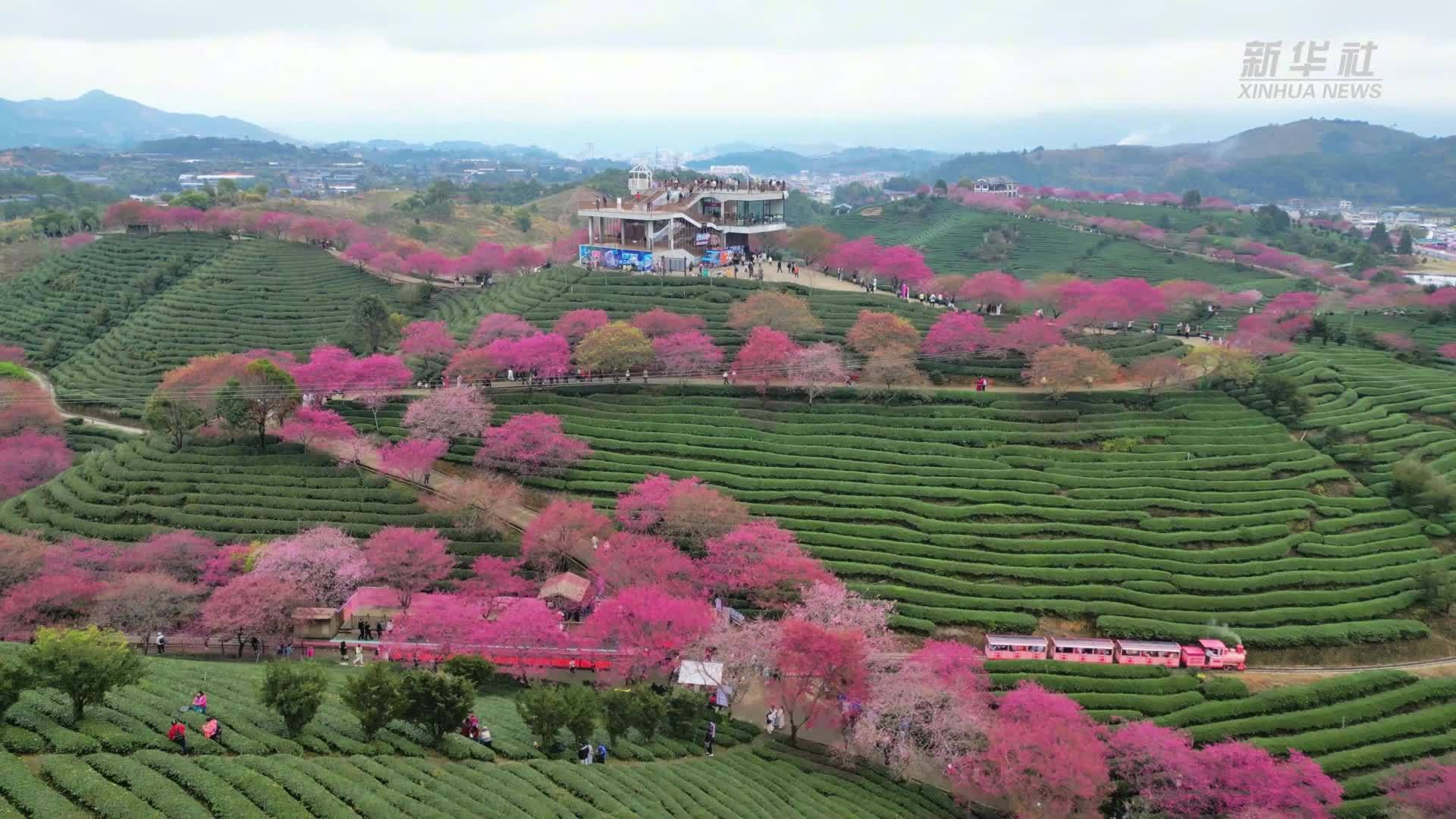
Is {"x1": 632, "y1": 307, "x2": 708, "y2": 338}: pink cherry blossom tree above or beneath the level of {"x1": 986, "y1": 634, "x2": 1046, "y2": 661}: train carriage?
above

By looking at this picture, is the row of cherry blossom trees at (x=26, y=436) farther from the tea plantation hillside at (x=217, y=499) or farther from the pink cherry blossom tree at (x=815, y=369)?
the pink cherry blossom tree at (x=815, y=369)

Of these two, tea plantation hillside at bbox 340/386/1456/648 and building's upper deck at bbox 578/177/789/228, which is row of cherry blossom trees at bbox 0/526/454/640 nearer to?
tea plantation hillside at bbox 340/386/1456/648

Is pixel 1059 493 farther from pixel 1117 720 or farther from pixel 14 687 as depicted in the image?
pixel 14 687

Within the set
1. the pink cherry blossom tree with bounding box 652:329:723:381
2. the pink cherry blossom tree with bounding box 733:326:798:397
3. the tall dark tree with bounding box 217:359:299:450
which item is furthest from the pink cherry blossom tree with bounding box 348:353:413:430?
the pink cherry blossom tree with bounding box 733:326:798:397

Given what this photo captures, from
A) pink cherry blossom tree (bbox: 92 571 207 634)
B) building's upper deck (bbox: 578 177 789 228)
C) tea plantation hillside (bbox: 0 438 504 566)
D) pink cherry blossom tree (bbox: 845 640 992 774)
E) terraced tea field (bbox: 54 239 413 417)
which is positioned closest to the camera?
pink cherry blossom tree (bbox: 845 640 992 774)

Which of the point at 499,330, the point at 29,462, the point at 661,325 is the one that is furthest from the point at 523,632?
the point at 29,462

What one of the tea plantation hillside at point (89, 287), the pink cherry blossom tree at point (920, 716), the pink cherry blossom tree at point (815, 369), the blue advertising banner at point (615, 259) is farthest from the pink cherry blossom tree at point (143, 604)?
the tea plantation hillside at point (89, 287)

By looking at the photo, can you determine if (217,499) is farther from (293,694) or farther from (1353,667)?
(1353,667)
